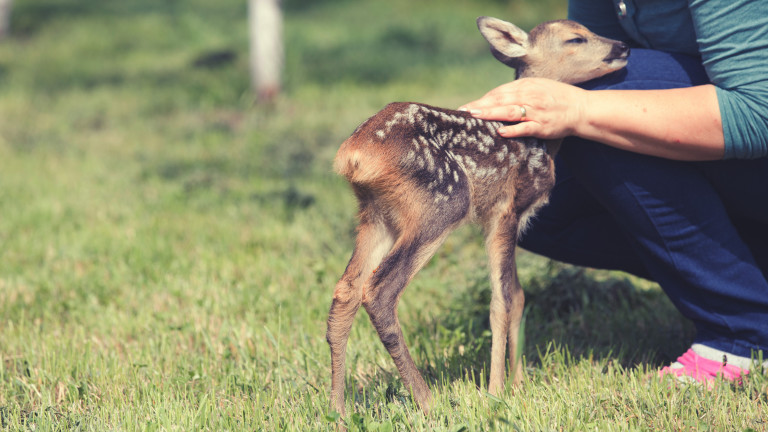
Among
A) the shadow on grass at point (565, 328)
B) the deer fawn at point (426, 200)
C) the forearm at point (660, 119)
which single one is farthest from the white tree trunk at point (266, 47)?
the forearm at point (660, 119)

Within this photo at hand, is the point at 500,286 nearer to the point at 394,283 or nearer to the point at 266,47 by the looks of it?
the point at 394,283

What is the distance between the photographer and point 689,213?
9.31 ft

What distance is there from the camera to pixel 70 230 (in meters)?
5.02

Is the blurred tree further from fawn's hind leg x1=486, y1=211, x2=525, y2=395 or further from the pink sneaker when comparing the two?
the pink sneaker

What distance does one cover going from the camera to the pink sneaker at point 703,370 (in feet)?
9.29

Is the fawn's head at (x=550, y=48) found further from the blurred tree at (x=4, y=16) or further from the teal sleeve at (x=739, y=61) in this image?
the blurred tree at (x=4, y=16)

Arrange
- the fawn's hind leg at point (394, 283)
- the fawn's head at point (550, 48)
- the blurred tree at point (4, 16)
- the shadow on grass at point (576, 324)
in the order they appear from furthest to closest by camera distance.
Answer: the blurred tree at point (4, 16) → the shadow on grass at point (576, 324) → the fawn's head at point (550, 48) → the fawn's hind leg at point (394, 283)

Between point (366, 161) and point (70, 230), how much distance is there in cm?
318

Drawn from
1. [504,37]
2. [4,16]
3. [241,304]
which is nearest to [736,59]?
[504,37]

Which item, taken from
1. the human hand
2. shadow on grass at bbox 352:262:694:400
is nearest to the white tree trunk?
Answer: shadow on grass at bbox 352:262:694:400

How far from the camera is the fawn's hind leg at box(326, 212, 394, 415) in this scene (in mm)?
2568

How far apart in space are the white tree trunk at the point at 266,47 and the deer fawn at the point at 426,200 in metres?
6.67

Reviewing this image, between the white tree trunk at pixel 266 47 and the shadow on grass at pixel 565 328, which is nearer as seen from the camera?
the shadow on grass at pixel 565 328

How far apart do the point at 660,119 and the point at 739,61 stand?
1.01 feet
